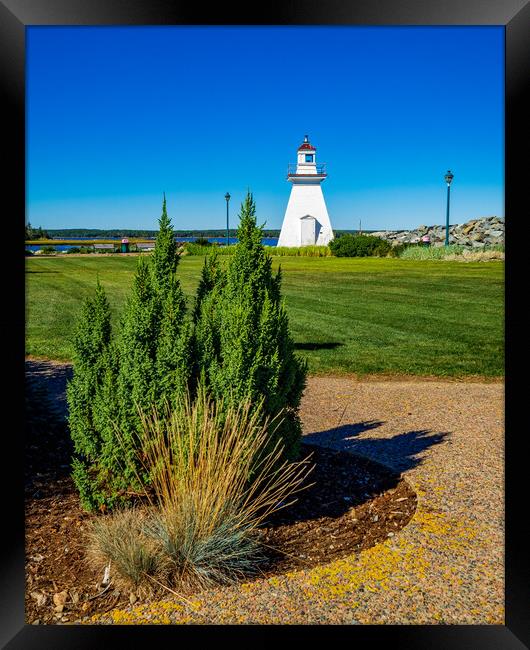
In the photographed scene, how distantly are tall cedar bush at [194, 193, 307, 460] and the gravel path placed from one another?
2.88 feet

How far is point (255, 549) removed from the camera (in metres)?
3.19

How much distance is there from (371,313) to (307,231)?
2417cm

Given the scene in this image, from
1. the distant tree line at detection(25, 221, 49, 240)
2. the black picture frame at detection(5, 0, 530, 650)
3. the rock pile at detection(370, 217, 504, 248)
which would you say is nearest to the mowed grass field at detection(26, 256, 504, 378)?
the black picture frame at detection(5, 0, 530, 650)

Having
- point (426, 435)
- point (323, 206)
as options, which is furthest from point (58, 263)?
point (426, 435)

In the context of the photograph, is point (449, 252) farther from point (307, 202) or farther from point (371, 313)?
point (371, 313)

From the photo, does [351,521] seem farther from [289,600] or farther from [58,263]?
[58,263]

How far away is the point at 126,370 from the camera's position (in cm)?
340

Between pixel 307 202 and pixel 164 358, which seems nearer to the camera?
pixel 164 358

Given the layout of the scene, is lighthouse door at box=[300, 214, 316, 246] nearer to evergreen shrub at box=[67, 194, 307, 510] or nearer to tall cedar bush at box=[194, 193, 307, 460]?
tall cedar bush at box=[194, 193, 307, 460]

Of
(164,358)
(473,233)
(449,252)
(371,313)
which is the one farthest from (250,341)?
(473,233)

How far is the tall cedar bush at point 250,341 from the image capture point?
11.2 ft

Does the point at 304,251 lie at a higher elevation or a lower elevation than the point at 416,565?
higher

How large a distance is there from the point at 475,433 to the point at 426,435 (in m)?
0.42
